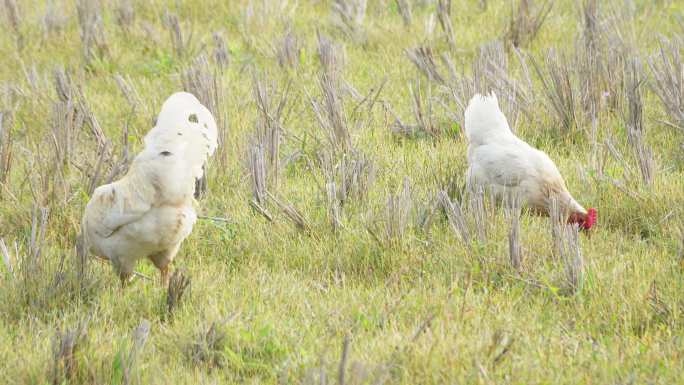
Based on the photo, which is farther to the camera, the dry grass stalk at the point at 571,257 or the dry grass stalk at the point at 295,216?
the dry grass stalk at the point at 295,216

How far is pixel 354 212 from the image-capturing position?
4.71 m

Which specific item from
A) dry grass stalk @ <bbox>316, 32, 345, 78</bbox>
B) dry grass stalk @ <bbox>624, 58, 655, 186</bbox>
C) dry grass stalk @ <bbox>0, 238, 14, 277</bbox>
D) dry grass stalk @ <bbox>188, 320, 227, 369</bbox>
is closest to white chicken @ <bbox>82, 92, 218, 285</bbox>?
dry grass stalk @ <bbox>0, 238, 14, 277</bbox>

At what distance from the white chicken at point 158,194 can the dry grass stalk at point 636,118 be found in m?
2.27

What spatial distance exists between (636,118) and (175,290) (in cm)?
320

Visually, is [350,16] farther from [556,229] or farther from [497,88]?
[556,229]

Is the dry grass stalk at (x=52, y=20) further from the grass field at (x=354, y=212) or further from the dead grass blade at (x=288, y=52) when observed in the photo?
the dead grass blade at (x=288, y=52)

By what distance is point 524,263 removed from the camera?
13.3 feet

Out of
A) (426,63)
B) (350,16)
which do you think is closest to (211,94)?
(426,63)

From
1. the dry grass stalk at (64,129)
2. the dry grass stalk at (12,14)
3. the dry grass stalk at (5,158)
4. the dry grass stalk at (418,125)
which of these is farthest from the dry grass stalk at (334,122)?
the dry grass stalk at (12,14)

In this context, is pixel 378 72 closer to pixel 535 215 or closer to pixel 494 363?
pixel 535 215

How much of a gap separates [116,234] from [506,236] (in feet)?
5.83

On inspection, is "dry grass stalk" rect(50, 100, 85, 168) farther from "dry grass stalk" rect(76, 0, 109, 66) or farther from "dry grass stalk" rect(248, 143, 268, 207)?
"dry grass stalk" rect(76, 0, 109, 66)

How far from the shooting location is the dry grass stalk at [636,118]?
4.77 meters

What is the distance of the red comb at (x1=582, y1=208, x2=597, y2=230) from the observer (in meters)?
4.38
